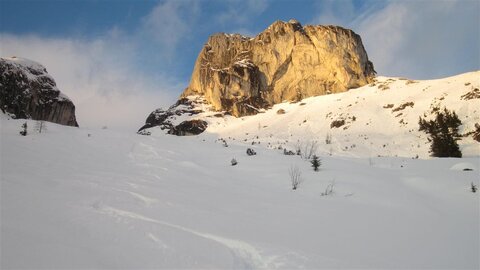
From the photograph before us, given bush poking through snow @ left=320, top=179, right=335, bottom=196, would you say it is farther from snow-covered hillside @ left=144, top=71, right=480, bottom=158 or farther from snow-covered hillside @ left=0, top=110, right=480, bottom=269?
snow-covered hillside @ left=144, top=71, right=480, bottom=158

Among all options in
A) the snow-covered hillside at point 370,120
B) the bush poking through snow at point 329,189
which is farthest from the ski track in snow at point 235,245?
the snow-covered hillside at point 370,120

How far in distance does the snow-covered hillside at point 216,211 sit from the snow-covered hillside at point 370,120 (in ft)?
47.4

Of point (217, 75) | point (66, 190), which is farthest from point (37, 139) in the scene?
point (217, 75)

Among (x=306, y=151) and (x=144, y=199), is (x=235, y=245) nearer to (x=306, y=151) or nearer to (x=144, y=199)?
(x=144, y=199)

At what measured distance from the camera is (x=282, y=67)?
6269 centimetres

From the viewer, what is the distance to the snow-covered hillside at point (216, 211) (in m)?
3.18

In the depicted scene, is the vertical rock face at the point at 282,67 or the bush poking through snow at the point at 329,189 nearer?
the bush poking through snow at the point at 329,189

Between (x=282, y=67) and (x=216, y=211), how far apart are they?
6008 cm

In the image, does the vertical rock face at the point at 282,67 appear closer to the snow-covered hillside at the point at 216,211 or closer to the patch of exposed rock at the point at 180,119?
the patch of exposed rock at the point at 180,119

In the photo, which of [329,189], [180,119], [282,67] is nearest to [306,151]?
[329,189]

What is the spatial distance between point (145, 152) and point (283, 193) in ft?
15.8

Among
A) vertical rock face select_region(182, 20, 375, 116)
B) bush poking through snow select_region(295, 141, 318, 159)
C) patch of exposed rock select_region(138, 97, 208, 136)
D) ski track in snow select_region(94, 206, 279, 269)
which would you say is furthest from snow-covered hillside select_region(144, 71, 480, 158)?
ski track in snow select_region(94, 206, 279, 269)

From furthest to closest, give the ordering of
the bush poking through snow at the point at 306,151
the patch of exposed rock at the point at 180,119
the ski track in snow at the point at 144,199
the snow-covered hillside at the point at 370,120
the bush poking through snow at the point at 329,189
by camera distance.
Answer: the patch of exposed rock at the point at 180,119
the snow-covered hillside at the point at 370,120
the bush poking through snow at the point at 306,151
the bush poking through snow at the point at 329,189
the ski track in snow at the point at 144,199

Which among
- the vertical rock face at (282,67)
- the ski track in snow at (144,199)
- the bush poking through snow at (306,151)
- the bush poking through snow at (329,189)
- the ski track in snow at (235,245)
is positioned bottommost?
the ski track in snow at (235,245)
